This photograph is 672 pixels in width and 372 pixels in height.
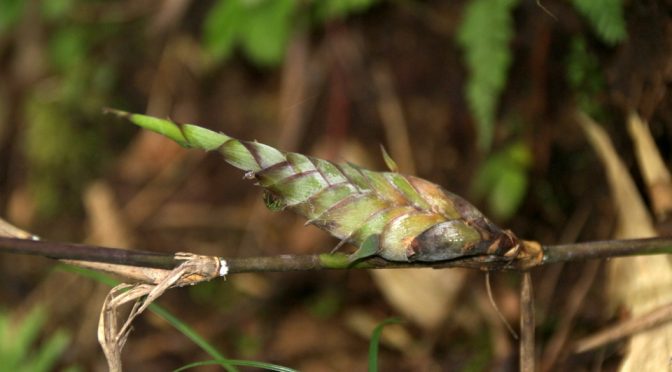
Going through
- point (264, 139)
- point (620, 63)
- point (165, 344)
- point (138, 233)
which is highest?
point (620, 63)

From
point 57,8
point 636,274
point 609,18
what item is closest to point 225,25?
point 57,8

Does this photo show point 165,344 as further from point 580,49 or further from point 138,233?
point 580,49

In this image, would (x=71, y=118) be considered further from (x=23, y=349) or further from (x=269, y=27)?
(x=23, y=349)

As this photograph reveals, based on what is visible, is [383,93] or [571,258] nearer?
[571,258]

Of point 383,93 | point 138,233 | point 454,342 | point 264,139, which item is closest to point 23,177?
point 138,233

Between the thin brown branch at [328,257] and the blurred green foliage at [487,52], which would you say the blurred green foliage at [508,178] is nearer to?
the blurred green foliage at [487,52]

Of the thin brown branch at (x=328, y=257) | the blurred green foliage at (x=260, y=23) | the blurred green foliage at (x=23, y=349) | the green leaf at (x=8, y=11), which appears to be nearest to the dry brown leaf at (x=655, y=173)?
the thin brown branch at (x=328, y=257)

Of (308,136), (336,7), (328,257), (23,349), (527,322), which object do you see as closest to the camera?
(328,257)
